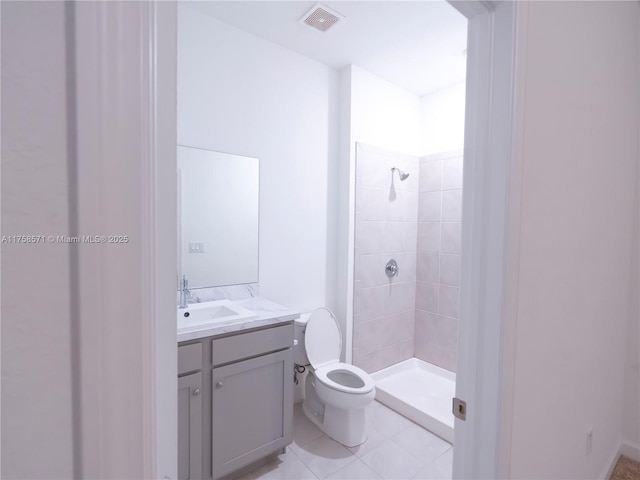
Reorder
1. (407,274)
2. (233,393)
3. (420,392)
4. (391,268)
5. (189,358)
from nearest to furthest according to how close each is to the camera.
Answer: (189,358) < (233,393) < (420,392) < (391,268) < (407,274)

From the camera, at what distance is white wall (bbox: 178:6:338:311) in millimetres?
1937

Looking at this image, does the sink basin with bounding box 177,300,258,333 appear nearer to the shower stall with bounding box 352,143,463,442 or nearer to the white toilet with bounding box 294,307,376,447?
the white toilet with bounding box 294,307,376,447

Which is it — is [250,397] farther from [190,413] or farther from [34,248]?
[34,248]

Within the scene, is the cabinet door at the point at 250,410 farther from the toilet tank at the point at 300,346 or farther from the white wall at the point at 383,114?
the white wall at the point at 383,114

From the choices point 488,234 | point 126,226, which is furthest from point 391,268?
point 126,226

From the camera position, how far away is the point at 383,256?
2.77 m

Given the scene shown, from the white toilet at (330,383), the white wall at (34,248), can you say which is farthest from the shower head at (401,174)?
the white wall at (34,248)

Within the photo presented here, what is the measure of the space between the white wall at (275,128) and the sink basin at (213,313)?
34 centimetres

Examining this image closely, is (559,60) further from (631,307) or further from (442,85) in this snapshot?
(442,85)

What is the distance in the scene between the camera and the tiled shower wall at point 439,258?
2.78m

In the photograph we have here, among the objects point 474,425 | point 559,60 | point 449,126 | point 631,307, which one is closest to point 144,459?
point 474,425

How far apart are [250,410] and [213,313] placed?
0.60 meters

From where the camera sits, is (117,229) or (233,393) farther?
(233,393)

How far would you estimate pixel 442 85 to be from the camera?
2799mm
